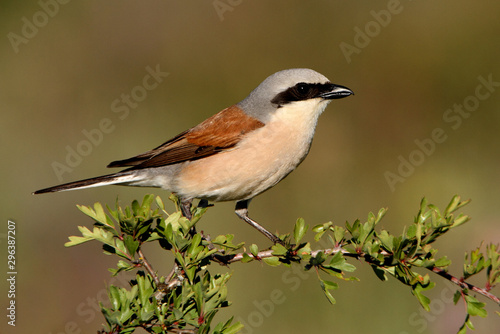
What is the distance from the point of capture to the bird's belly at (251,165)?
380 cm

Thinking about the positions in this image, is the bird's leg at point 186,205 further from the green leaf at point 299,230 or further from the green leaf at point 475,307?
the green leaf at point 475,307

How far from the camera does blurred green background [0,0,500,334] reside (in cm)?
436

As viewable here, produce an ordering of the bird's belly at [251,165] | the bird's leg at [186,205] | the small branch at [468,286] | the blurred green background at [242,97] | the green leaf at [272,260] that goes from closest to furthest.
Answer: the small branch at [468,286], the green leaf at [272,260], the bird's belly at [251,165], the bird's leg at [186,205], the blurred green background at [242,97]

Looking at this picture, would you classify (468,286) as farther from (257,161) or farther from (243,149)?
(243,149)

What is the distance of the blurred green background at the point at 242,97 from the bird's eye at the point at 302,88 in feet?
4.57

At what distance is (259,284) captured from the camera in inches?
177

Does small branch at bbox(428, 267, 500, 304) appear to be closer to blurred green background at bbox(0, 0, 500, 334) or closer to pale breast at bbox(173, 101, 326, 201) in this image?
blurred green background at bbox(0, 0, 500, 334)

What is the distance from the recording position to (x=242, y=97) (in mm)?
6637

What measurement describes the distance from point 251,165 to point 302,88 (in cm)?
65

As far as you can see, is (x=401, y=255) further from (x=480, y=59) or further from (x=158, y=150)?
(x=480, y=59)

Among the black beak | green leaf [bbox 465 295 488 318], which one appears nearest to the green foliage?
green leaf [bbox 465 295 488 318]

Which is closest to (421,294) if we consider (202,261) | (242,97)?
(202,261)

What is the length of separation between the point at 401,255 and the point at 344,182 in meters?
3.12

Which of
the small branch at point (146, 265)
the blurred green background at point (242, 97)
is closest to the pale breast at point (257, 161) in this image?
the blurred green background at point (242, 97)
